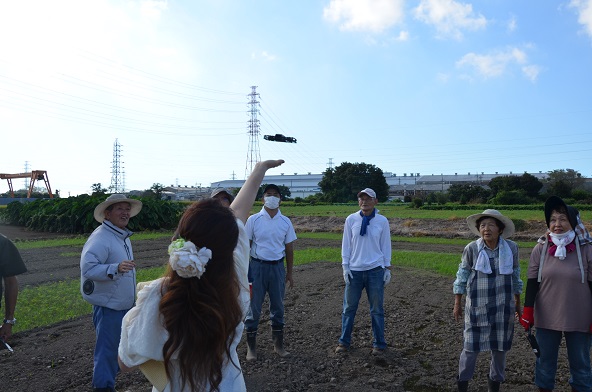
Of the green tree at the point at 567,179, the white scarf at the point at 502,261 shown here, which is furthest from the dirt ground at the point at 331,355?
the green tree at the point at 567,179

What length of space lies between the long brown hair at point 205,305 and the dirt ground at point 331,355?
297 cm

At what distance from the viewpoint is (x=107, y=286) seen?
4109 mm

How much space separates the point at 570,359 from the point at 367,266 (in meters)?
2.37

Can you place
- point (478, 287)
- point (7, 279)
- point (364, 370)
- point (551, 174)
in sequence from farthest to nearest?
point (551, 174) < point (364, 370) < point (478, 287) < point (7, 279)

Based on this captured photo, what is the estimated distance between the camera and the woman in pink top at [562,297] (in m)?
4.19

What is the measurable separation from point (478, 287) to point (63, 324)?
6.10 m

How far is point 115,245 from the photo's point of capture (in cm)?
426

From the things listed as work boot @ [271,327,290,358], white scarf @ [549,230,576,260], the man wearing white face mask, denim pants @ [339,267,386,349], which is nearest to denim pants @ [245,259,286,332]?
the man wearing white face mask

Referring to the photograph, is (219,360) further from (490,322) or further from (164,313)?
(490,322)

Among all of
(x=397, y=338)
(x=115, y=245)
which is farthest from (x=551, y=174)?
(x=115, y=245)

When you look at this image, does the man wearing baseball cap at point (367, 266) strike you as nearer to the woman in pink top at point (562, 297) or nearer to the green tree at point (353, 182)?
the woman in pink top at point (562, 297)

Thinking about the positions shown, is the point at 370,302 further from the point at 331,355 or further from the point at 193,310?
the point at 193,310

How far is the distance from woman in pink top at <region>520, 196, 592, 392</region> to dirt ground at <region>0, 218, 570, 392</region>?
0.56 metres

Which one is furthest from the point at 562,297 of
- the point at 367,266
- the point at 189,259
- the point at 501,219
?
the point at 189,259
